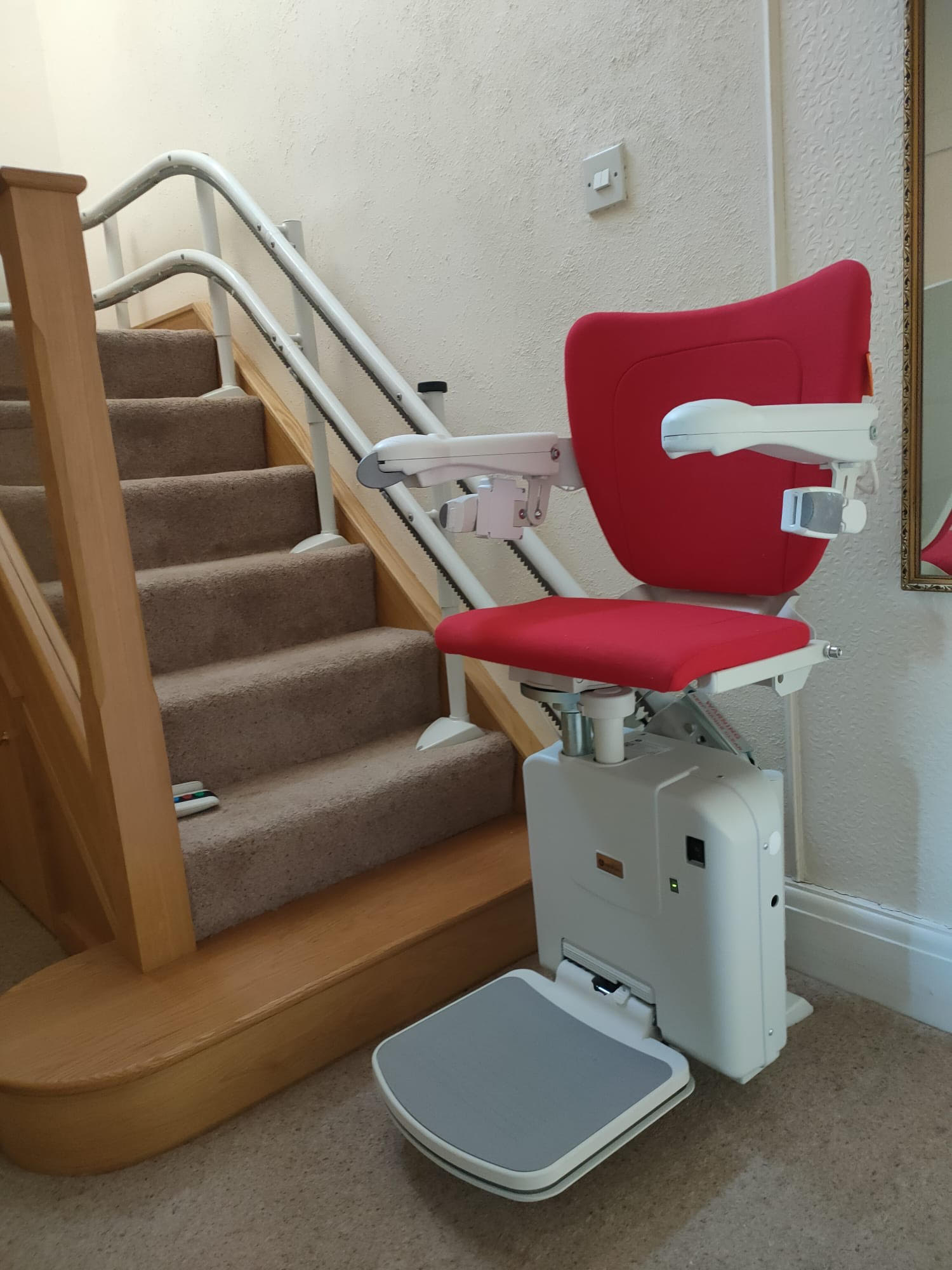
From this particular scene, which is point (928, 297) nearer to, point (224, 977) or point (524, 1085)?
point (524, 1085)

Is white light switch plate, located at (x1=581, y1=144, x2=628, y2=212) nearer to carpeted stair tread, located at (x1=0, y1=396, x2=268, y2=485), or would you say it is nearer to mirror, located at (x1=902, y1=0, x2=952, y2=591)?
mirror, located at (x1=902, y1=0, x2=952, y2=591)

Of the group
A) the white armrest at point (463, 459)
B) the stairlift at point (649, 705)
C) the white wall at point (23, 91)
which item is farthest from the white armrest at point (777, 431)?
the white wall at point (23, 91)

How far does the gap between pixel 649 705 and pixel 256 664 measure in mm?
953

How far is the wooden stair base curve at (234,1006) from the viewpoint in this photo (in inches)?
48.6

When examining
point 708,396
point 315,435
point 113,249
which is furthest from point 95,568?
point 113,249

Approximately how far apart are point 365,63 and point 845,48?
52.2 inches

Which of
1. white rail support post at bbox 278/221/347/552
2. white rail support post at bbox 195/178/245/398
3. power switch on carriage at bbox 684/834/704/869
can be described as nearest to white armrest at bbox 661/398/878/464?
power switch on carriage at bbox 684/834/704/869

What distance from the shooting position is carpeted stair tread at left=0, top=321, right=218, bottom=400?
263 centimetres

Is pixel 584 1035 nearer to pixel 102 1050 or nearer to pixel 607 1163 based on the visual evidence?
pixel 607 1163

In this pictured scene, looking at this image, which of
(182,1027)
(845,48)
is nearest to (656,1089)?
(182,1027)

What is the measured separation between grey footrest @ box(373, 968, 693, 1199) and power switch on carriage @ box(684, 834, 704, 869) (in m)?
0.28

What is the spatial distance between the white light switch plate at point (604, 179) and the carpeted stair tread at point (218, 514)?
3.66 ft

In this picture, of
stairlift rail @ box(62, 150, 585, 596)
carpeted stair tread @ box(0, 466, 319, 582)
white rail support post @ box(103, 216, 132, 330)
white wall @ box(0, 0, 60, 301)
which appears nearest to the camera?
stairlift rail @ box(62, 150, 585, 596)

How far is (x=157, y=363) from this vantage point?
2680mm
